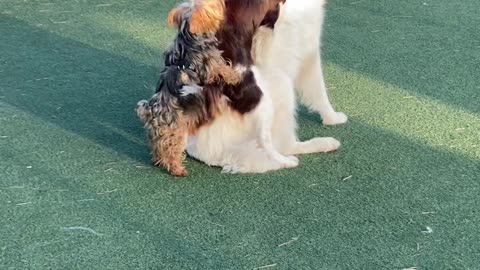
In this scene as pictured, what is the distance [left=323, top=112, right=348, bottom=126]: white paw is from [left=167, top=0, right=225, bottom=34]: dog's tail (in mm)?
1120

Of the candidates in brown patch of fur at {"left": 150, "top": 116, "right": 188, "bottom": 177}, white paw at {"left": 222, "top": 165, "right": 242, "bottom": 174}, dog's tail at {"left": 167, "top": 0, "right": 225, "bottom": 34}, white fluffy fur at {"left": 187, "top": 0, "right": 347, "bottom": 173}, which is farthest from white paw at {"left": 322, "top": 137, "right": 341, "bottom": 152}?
dog's tail at {"left": 167, "top": 0, "right": 225, "bottom": 34}

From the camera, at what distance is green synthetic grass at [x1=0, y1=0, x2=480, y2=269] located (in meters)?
3.01

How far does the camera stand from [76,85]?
4852mm

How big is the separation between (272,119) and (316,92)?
630 mm

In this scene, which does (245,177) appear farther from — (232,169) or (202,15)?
(202,15)

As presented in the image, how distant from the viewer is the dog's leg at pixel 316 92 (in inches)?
167

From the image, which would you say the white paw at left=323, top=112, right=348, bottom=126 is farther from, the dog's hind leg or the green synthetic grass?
the dog's hind leg

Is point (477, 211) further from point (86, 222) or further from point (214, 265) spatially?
point (86, 222)

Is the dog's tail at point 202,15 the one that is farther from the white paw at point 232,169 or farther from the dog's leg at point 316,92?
the dog's leg at point 316,92

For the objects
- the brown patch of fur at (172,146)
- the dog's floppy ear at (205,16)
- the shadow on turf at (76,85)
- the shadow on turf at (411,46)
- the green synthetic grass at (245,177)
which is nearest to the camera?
the green synthetic grass at (245,177)

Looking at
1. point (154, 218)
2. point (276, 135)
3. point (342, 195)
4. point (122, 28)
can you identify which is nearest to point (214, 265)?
point (154, 218)

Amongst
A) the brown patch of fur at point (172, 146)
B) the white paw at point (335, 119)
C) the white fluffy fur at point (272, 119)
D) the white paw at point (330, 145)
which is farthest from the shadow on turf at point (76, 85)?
the white paw at point (335, 119)

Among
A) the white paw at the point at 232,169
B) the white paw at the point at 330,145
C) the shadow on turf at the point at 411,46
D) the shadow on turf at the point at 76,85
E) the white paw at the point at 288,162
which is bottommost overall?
the shadow on turf at the point at 76,85

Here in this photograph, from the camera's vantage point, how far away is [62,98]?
15.2ft
